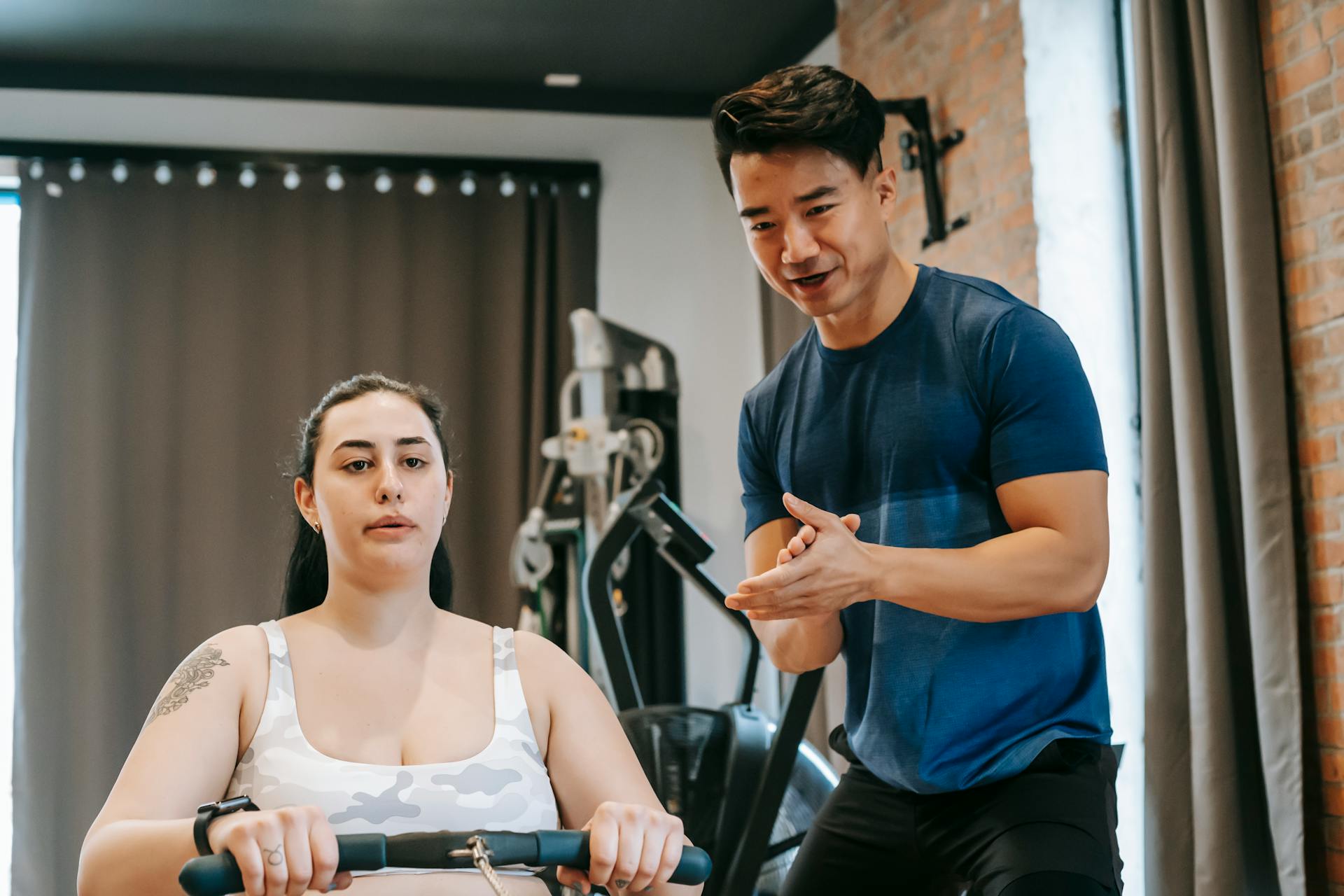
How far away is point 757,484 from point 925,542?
0.32 m

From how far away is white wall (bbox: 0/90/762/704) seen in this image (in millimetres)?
4742

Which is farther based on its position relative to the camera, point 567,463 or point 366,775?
point 567,463

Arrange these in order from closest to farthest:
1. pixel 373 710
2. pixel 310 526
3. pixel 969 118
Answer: pixel 373 710
pixel 310 526
pixel 969 118

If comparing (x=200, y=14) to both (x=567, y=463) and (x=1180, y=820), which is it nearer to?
(x=567, y=463)

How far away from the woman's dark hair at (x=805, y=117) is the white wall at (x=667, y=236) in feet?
10.9

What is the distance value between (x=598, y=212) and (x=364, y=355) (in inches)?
42.6

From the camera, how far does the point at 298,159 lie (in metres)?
4.69

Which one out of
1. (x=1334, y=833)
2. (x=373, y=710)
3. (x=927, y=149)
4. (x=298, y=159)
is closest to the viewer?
(x=373, y=710)

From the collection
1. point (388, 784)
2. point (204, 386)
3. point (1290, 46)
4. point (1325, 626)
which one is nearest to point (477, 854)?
point (388, 784)

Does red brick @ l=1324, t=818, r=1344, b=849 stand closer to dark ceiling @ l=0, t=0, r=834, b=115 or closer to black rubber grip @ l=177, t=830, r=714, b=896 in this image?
black rubber grip @ l=177, t=830, r=714, b=896

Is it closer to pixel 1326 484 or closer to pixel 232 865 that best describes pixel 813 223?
pixel 232 865

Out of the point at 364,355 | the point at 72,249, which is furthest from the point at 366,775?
the point at 72,249

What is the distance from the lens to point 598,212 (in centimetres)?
497

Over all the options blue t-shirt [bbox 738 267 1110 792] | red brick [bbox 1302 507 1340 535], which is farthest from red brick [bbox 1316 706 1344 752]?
blue t-shirt [bbox 738 267 1110 792]
